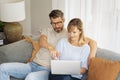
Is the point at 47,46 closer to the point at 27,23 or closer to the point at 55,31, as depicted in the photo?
the point at 55,31

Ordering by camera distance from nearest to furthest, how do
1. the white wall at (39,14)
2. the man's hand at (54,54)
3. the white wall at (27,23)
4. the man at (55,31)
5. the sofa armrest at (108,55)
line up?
the sofa armrest at (108,55) < the man's hand at (54,54) < the man at (55,31) < the white wall at (39,14) < the white wall at (27,23)

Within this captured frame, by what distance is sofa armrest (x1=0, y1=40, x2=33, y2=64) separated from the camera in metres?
3.05

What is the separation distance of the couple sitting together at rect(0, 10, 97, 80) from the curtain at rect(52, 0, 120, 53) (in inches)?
20.5

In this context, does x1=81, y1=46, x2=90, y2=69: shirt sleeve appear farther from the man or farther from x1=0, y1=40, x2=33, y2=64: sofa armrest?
x1=0, y1=40, x2=33, y2=64: sofa armrest

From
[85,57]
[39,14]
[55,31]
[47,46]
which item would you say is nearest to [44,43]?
[47,46]

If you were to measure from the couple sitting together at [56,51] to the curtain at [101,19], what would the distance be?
52 cm

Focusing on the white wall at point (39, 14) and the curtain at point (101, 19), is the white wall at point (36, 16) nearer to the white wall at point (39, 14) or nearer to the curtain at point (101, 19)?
the white wall at point (39, 14)

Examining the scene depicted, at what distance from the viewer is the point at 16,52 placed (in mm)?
3100

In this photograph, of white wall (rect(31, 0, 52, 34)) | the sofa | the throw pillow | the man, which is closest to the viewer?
the throw pillow

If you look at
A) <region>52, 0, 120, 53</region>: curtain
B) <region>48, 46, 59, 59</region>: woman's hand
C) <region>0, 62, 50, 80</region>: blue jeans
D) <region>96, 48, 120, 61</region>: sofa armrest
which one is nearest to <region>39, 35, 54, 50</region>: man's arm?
<region>48, 46, 59, 59</region>: woman's hand

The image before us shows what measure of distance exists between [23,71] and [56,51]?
0.45m

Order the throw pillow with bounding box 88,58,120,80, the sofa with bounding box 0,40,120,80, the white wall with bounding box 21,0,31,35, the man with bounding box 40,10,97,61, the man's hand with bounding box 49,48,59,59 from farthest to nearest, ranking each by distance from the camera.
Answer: the white wall with bounding box 21,0,31,35 < the sofa with bounding box 0,40,120,80 < the man with bounding box 40,10,97,61 < the man's hand with bounding box 49,48,59,59 < the throw pillow with bounding box 88,58,120,80

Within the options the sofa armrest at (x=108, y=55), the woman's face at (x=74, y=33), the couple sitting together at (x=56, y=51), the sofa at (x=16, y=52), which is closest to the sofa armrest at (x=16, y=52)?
the sofa at (x=16, y=52)

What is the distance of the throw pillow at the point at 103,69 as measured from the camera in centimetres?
241
